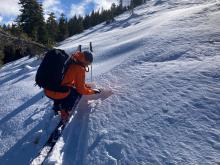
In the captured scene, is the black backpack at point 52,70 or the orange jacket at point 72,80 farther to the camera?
the orange jacket at point 72,80

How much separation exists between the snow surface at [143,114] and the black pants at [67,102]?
242mm

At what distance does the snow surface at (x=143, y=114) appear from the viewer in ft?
15.4

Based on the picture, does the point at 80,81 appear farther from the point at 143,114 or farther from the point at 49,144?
the point at 143,114

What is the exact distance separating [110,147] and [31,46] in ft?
37.1

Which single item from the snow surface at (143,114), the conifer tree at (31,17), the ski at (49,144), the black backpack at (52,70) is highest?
the conifer tree at (31,17)

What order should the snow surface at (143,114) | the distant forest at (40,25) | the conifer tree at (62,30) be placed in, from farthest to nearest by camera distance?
1. the conifer tree at (62,30)
2. the distant forest at (40,25)
3. the snow surface at (143,114)

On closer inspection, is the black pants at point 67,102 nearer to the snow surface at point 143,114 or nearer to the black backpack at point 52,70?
the snow surface at point 143,114

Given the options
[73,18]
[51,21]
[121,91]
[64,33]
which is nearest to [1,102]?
[121,91]

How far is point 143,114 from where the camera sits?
5.73 m

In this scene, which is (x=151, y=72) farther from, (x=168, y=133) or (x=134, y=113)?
(x=168, y=133)

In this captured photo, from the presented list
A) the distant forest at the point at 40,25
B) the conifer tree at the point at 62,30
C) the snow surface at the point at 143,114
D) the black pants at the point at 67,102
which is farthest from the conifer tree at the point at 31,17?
the black pants at the point at 67,102

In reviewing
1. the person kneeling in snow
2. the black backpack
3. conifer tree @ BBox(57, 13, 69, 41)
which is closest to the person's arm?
A: the person kneeling in snow

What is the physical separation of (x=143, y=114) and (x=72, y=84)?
1.97 metres

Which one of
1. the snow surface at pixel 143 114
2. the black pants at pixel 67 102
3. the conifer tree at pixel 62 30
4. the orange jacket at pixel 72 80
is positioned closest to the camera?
the snow surface at pixel 143 114
